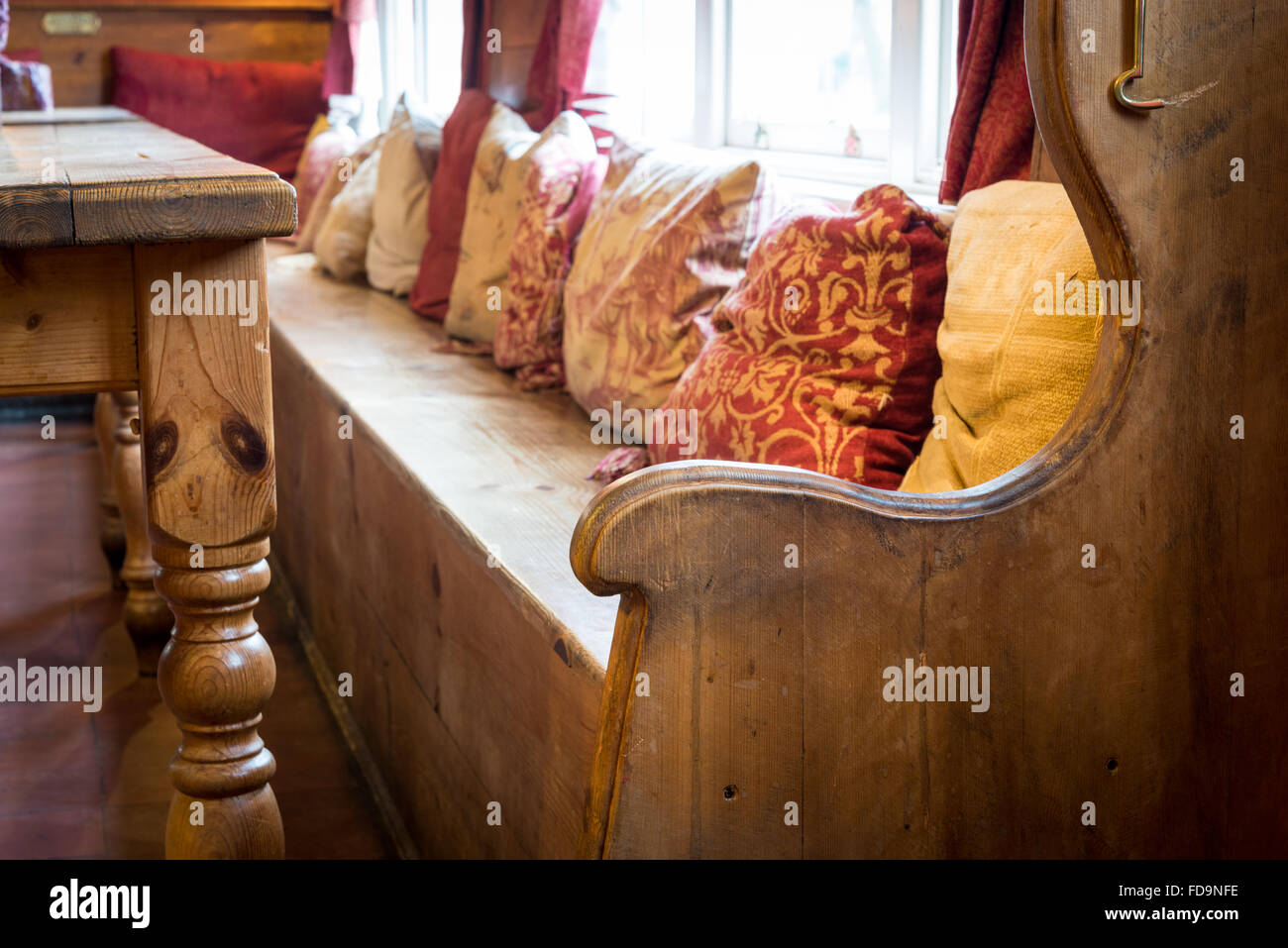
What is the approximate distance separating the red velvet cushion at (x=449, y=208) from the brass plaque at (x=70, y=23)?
252 centimetres

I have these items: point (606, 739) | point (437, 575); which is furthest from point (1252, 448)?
point (437, 575)

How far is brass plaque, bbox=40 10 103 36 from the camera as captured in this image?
4.93 m

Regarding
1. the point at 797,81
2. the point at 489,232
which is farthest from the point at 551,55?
the point at 797,81

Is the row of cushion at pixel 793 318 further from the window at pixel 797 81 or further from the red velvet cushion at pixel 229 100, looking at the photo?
the red velvet cushion at pixel 229 100

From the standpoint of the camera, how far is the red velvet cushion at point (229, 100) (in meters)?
4.96

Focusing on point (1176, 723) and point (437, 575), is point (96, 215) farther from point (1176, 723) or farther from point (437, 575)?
point (1176, 723)

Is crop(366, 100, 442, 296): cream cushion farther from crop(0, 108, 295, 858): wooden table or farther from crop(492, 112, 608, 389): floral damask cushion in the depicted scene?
crop(0, 108, 295, 858): wooden table

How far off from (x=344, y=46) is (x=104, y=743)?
10.8 feet

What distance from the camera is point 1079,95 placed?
0.91 meters

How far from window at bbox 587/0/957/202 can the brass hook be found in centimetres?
121

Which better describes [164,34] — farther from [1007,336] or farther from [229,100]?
[1007,336]

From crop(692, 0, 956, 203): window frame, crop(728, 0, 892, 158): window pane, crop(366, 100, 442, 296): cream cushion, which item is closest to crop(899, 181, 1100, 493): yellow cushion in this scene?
crop(692, 0, 956, 203): window frame

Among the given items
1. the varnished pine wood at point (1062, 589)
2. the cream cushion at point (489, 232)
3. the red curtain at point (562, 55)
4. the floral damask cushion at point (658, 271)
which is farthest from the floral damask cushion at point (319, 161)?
the varnished pine wood at point (1062, 589)
